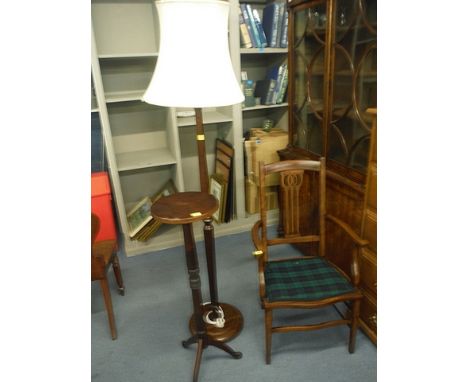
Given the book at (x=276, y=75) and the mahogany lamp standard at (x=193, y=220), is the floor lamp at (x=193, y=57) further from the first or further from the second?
the book at (x=276, y=75)

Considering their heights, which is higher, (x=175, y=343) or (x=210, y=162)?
(x=210, y=162)

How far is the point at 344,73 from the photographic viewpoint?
5.66 ft

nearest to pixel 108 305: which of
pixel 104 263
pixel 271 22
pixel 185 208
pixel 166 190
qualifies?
pixel 104 263

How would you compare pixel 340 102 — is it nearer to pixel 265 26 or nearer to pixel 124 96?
pixel 265 26

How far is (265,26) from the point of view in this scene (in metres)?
2.47

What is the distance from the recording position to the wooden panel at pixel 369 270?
5.04ft

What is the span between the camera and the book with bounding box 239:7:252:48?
2.34 meters

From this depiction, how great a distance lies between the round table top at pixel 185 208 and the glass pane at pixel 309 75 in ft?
3.19

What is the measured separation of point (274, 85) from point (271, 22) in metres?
0.44
